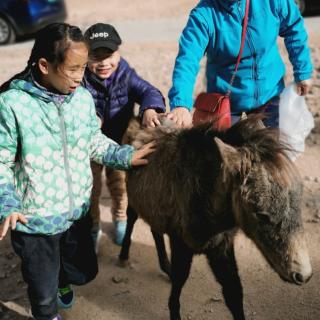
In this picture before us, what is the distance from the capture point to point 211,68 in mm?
3596

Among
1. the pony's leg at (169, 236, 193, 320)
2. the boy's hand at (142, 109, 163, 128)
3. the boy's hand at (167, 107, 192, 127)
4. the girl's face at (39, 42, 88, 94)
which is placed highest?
the girl's face at (39, 42, 88, 94)

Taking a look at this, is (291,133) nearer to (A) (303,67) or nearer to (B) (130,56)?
(A) (303,67)

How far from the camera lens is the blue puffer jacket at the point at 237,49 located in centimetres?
330

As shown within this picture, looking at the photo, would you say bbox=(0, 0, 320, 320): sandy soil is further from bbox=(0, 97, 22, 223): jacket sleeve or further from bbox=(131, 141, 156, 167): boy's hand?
bbox=(0, 97, 22, 223): jacket sleeve

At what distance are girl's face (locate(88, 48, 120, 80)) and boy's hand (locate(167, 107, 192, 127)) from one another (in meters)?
0.63

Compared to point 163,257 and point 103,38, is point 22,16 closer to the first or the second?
point 103,38

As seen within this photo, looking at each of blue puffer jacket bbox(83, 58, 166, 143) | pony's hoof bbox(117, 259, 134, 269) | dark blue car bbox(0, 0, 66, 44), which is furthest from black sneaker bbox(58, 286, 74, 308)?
dark blue car bbox(0, 0, 66, 44)

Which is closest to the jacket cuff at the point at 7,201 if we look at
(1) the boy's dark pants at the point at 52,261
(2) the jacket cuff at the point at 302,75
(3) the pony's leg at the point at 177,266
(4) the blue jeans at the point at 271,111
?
(1) the boy's dark pants at the point at 52,261

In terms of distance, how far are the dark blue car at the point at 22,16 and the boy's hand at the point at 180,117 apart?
31.7 ft

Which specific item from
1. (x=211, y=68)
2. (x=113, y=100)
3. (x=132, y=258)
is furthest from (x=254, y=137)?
(x=132, y=258)

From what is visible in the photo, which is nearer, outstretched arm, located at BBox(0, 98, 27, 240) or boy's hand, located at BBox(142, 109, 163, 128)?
outstretched arm, located at BBox(0, 98, 27, 240)

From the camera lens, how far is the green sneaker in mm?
3428

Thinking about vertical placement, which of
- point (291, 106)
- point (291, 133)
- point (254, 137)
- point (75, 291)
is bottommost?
point (75, 291)

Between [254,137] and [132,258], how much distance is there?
206 centimetres
